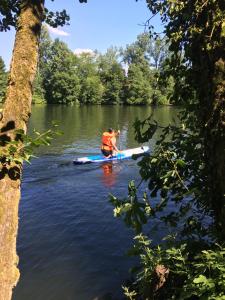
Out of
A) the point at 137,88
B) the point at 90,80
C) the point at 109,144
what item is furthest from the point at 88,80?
the point at 109,144

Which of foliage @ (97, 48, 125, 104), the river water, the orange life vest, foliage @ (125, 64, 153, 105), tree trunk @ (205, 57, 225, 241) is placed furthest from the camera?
foliage @ (97, 48, 125, 104)

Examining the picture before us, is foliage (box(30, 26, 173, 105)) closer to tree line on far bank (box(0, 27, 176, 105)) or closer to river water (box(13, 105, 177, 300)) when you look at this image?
tree line on far bank (box(0, 27, 176, 105))

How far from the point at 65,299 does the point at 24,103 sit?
671 cm

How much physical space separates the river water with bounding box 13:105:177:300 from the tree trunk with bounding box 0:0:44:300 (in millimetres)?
2364

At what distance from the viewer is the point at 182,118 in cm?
602

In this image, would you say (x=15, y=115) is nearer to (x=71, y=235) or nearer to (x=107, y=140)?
→ (x=71, y=235)

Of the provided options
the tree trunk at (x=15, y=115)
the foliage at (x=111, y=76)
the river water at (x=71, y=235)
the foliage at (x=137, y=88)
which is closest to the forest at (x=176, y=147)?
the tree trunk at (x=15, y=115)

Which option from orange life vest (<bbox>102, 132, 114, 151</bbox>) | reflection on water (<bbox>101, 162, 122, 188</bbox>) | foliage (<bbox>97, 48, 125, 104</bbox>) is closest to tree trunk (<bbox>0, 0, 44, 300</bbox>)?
reflection on water (<bbox>101, 162, 122, 188</bbox>)

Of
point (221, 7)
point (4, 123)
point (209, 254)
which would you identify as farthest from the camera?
point (209, 254)

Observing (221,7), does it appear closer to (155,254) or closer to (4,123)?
(4,123)

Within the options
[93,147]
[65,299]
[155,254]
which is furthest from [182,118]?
[93,147]

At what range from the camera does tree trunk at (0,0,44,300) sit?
239 centimetres

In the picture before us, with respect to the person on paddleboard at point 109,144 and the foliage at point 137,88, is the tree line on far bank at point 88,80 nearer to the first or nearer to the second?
the foliage at point 137,88

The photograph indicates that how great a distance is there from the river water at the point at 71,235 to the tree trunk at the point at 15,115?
236 cm
